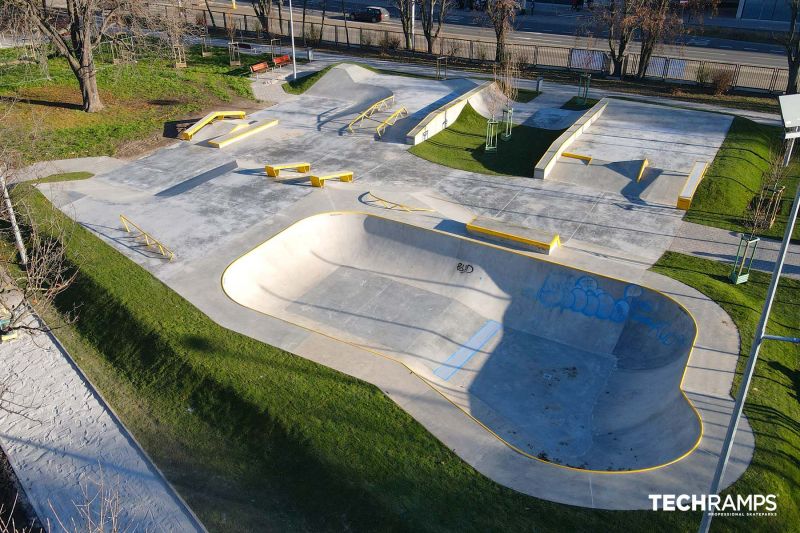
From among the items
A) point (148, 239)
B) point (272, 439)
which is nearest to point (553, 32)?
point (148, 239)

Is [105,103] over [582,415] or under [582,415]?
over

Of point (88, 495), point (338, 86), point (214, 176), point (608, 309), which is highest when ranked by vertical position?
point (338, 86)

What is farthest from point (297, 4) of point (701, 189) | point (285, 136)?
point (701, 189)

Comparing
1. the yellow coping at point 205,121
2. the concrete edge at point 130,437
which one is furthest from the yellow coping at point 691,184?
the yellow coping at point 205,121

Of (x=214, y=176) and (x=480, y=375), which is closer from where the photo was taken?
(x=480, y=375)

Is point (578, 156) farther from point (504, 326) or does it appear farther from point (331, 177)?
point (331, 177)

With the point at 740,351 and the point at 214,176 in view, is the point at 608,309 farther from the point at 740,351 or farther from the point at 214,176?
the point at 214,176

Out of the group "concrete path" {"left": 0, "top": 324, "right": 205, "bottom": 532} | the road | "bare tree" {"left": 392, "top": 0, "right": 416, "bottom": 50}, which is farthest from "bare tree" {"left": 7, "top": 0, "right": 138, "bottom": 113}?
the road

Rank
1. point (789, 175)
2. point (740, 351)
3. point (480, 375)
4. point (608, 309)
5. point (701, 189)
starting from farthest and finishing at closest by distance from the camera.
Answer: point (789, 175) < point (701, 189) < point (608, 309) < point (480, 375) < point (740, 351)

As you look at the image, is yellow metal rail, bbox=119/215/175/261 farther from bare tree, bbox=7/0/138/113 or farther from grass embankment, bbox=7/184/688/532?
bare tree, bbox=7/0/138/113
